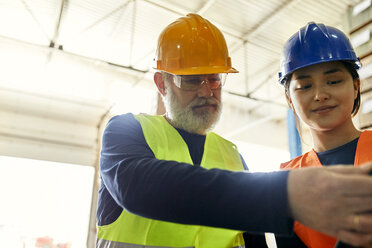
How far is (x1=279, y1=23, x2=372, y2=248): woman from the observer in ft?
4.90

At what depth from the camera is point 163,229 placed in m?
1.33

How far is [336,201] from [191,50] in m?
1.28

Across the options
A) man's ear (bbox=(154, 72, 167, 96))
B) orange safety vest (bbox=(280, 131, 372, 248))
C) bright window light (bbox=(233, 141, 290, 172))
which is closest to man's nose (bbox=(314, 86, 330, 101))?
orange safety vest (bbox=(280, 131, 372, 248))

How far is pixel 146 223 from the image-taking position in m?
1.32

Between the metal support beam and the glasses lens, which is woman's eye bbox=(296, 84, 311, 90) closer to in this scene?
the glasses lens

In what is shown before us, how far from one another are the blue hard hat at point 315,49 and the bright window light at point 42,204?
9.15m

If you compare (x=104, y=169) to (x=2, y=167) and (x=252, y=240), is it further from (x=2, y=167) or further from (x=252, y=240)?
(x=2, y=167)

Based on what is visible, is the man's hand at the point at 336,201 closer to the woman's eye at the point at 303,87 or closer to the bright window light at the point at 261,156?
the woman's eye at the point at 303,87

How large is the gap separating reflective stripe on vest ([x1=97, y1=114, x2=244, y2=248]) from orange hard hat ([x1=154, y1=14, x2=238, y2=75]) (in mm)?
337

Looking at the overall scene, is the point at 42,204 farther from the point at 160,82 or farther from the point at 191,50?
the point at 191,50

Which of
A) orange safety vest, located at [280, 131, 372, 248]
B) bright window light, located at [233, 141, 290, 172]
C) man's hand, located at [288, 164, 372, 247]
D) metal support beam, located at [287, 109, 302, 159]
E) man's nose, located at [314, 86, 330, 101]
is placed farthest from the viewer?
bright window light, located at [233, 141, 290, 172]

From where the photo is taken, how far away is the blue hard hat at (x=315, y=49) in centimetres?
156

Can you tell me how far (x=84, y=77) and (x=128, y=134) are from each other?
28.8 feet

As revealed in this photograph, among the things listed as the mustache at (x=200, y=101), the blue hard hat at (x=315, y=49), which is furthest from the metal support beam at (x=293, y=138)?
the mustache at (x=200, y=101)
